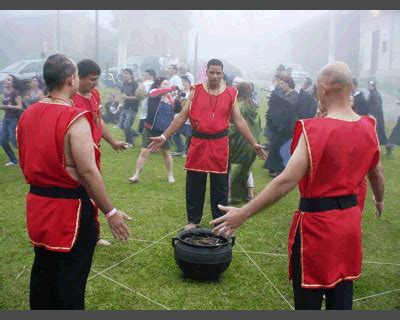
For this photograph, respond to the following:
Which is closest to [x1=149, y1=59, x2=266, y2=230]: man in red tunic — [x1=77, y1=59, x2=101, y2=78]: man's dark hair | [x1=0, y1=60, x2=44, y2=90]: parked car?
[x1=77, y1=59, x2=101, y2=78]: man's dark hair

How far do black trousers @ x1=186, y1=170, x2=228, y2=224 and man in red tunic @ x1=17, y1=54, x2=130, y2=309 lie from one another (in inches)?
101

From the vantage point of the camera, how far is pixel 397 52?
15.5 meters

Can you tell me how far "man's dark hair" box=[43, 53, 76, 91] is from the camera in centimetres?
284

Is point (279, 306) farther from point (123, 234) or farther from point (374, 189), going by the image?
point (123, 234)

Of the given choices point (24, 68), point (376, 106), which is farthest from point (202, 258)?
point (24, 68)

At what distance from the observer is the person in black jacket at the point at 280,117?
8938 mm

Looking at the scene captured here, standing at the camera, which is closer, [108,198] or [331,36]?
[108,198]

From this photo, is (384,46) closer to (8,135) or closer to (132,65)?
(132,65)

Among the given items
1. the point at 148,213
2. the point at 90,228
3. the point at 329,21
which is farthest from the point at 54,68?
the point at 329,21

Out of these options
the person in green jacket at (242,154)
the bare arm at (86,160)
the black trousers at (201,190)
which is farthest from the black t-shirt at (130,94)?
the bare arm at (86,160)

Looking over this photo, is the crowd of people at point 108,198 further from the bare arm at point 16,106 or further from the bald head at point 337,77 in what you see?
the bare arm at point 16,106

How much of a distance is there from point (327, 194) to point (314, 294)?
22.3 inches

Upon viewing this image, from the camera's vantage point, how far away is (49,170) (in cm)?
274

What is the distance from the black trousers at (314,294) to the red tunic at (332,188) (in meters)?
0.04
